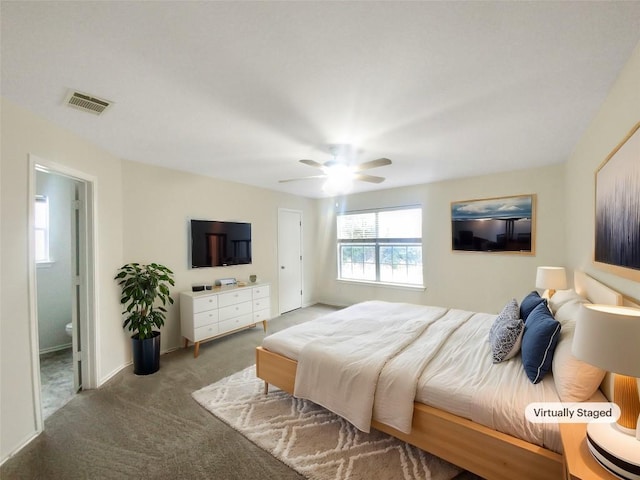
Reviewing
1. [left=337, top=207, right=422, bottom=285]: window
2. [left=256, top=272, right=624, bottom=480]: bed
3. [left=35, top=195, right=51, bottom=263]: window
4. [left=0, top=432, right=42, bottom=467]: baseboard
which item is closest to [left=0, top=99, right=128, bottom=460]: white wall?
[left=0, top=432, right=42, bottom=467]: baseboard

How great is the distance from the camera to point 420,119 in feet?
7.05

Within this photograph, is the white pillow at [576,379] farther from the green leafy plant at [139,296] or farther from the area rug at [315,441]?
the green leafy plant at [139,296]

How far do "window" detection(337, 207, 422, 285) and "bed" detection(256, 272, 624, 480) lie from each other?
7.27 ft

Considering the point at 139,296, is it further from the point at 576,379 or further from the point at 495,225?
the point at 495,225

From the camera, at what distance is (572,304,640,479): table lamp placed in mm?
960

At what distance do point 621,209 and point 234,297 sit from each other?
389 cm

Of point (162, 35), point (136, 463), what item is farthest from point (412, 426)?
point (162, 35)

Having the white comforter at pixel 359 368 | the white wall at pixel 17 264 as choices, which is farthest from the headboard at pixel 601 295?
the white wall at pixel 17 264

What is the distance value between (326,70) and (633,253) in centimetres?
188

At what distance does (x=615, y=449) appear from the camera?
1.03 metres

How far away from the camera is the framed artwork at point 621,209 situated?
1312 millimetres

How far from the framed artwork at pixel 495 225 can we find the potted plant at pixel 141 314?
14.0 feet

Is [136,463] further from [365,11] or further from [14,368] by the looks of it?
[365,11]

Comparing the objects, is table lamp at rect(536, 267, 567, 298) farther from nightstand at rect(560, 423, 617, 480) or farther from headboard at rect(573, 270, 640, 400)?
nightstand at rect(560, 423, 617, 480)
